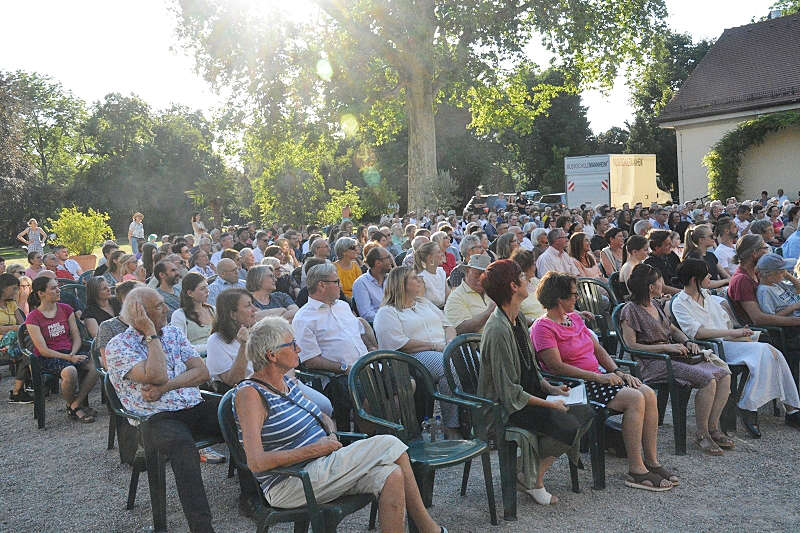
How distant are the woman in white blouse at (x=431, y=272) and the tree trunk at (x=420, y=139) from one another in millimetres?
14392

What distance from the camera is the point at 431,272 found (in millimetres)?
7555

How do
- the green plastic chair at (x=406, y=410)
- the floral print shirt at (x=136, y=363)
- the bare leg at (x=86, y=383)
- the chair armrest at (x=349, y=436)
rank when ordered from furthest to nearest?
the bare leg at (x=86, y=383) → the floral print shirt at (x=136, y=363) → the green plastic chair at (x=406, y=410) → the chair armrest at (x=349, y=436)

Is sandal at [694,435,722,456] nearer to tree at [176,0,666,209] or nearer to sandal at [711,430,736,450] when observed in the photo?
sandal at [711,430,736,450]

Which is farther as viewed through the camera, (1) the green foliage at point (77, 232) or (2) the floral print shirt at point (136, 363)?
(1) the green foliage at point (77, 232)

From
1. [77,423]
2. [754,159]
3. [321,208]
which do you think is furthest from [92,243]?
[754,159]

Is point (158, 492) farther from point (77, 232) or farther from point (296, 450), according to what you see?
point (77, 232)

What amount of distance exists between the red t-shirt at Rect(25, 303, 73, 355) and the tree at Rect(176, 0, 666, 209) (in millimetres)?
14282

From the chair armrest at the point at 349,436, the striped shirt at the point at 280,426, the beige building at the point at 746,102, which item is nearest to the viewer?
the striped shirt at the point at 280,426

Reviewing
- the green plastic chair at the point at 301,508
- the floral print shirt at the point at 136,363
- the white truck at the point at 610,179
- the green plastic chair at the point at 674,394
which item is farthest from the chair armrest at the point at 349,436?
the white truck at the point at 610,179

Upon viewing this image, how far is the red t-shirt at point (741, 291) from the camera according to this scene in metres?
6.44

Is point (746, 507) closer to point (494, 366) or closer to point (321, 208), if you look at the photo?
point (494, 366)

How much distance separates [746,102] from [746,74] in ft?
6.39

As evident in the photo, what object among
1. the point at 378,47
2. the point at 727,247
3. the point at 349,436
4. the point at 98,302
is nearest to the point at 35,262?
the point at 98,302

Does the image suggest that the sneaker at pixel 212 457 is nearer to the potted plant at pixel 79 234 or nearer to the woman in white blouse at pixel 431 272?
the woman in white blouse at pixel 431 272
